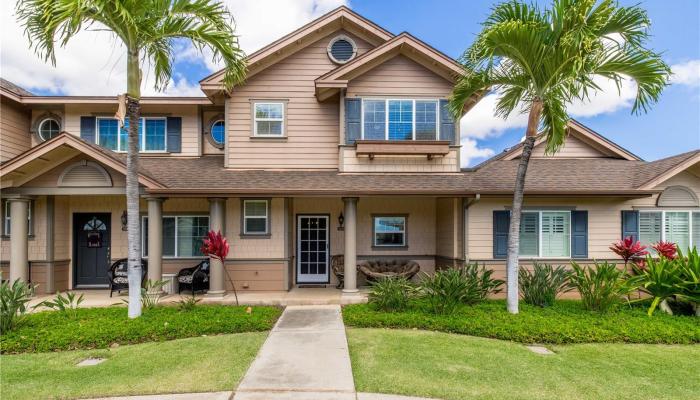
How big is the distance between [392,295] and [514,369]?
3.02m

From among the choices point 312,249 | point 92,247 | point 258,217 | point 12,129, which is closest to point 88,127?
point 12,129

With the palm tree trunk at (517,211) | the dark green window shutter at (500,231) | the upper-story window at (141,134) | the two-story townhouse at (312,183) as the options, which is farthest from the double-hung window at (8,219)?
the dark green window shutter at (500,231)

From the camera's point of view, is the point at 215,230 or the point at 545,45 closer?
the point at 545,45

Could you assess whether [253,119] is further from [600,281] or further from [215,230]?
[600,281]

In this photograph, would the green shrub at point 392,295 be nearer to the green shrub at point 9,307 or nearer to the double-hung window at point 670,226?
the green shrub at point 9,307

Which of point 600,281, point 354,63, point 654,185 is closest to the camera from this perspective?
point 600,281

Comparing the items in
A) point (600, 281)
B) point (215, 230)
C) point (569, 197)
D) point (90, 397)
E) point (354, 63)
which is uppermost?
point (354, 63)

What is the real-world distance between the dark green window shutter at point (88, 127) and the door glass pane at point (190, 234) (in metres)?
3.91

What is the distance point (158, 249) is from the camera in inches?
374

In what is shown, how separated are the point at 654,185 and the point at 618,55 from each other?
426 cm

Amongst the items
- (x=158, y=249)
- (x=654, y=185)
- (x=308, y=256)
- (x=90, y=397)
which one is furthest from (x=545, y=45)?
(x=158, y=249)

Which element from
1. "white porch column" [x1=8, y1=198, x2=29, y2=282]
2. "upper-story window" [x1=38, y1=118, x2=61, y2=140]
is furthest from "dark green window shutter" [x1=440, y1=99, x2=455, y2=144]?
"upper-story window" [x1=38, y1=118, x2=61, y2=140]

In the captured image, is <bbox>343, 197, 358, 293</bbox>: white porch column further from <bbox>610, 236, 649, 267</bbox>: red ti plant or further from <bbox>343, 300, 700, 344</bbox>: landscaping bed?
<bbox>610, 236, 649, 267</bbox>: red ti plant

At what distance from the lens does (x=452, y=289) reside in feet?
25.3
